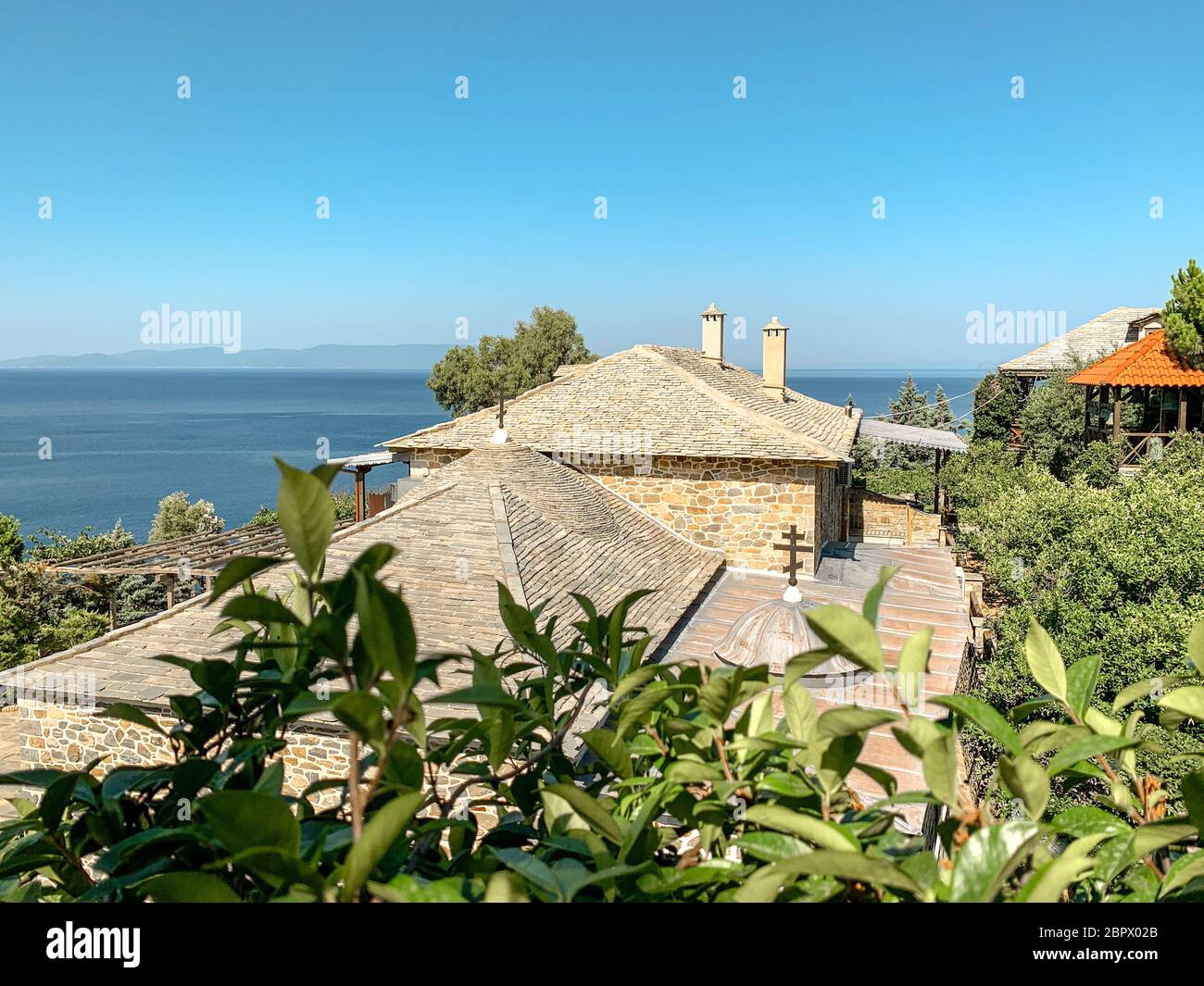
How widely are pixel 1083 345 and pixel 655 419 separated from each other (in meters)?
26.9

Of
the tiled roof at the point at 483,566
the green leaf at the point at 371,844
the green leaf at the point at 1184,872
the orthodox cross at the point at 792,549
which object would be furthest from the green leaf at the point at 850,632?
the orthodox cross at the point at 792,549

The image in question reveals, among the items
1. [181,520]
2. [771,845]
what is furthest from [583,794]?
[181,520]

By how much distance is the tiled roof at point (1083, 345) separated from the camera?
103 feet

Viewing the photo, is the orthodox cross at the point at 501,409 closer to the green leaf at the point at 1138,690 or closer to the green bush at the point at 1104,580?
the green bush at the point at 1104,580

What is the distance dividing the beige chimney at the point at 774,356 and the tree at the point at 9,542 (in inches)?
721

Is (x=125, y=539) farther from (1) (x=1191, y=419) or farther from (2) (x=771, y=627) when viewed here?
(1) (x=1191, y=419)

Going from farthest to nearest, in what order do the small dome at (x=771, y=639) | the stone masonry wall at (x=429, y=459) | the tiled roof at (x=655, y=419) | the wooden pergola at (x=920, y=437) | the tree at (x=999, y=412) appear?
the tree at (x=999, y=412) < the wooden pergola at (x=920, y=437) < the stone masonry wall at (x=429, y=459) < the tiled roof at (x=655, y=419) < the small dome at (x=771, y=639)

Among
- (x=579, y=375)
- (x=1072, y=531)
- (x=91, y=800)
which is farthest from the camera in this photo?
(x=579, y=375)

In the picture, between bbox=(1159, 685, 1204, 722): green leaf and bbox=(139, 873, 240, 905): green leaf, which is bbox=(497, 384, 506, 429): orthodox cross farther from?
bbox=(139, 873, 240, 905): green leaf

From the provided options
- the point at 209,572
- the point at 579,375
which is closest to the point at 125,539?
the point at 209,572

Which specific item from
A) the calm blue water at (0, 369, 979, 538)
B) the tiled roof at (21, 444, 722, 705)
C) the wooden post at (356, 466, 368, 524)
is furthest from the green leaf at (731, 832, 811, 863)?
the calm blue water at (0, 369, 979, 538)
